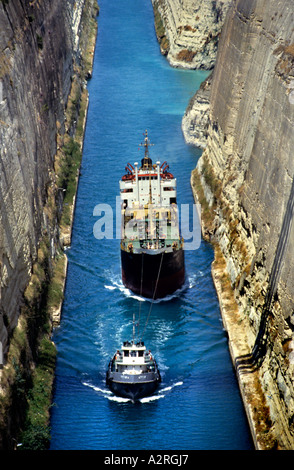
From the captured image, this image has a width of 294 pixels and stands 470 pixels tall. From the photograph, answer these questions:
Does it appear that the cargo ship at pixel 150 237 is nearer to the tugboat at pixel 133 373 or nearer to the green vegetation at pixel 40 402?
the tugboat at pixel 133 373

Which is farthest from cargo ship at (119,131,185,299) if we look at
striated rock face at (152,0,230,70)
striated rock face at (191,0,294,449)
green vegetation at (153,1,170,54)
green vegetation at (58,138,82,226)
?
green vegetation at (153,1,170,54)

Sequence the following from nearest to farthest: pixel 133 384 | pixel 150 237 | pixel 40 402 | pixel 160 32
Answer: pixel 40 402
pixel 133 384
pixel 150 237
pixel 160 32

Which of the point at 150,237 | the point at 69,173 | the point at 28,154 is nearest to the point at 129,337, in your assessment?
the point at 150,237

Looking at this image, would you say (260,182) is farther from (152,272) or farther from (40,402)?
(40,402)

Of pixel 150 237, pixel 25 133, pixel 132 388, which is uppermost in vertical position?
pixel 25 133

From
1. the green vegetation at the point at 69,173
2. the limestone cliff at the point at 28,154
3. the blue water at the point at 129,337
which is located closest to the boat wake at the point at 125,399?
the blue water at the point at 129,337
